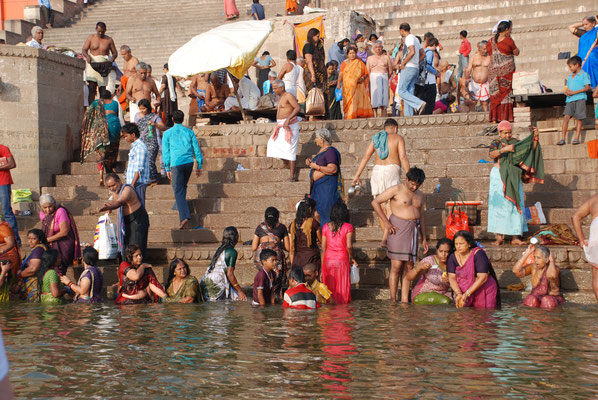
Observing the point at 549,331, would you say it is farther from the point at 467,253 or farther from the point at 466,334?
the point at 467,253

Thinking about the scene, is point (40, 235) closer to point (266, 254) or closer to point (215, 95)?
point (266, 254)

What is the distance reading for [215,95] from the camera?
555 inches

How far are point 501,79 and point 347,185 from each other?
110 inches

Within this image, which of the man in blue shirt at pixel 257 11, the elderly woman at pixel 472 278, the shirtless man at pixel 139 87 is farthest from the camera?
the man in blue shirt at pixel 257 11

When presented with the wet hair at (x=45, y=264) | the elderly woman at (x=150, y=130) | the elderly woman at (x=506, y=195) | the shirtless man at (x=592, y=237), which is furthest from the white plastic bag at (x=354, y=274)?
the elderly woman at (x=150, y=130)

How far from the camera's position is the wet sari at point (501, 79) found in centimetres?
1159

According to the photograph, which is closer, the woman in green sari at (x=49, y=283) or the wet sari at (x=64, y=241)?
the woman in green sari at (x=49, y=283)

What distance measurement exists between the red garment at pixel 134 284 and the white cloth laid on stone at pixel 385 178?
2754mm

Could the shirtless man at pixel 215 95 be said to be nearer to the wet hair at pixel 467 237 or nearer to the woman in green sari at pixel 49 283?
the woman in green sari at pixel 49 283

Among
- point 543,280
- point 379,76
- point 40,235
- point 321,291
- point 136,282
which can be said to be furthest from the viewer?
point 379,76

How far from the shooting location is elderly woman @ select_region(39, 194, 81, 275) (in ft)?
32.0

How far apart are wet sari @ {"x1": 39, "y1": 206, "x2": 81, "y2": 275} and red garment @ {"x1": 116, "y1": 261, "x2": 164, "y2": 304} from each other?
1109mm

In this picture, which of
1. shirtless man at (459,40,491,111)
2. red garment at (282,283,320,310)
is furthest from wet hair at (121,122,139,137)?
shirtless man at (459,40,491,111)

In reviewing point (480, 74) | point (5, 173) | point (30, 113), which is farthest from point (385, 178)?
point (30, 113)
